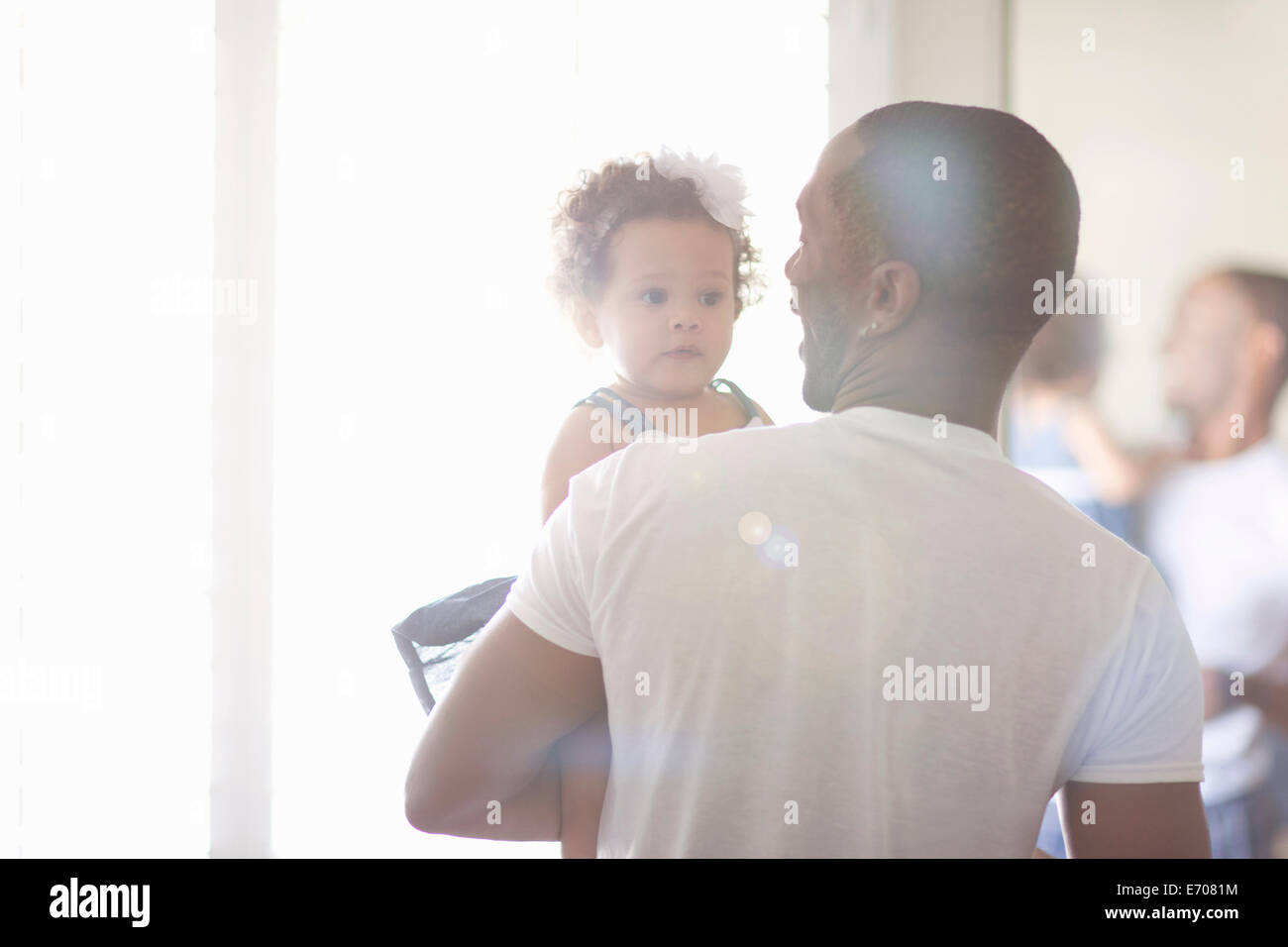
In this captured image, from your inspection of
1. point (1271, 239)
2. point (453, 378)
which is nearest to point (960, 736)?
point (453, 378)

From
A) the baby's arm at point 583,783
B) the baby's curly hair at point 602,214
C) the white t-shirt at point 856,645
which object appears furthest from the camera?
the baby's curly hair at point 602,214

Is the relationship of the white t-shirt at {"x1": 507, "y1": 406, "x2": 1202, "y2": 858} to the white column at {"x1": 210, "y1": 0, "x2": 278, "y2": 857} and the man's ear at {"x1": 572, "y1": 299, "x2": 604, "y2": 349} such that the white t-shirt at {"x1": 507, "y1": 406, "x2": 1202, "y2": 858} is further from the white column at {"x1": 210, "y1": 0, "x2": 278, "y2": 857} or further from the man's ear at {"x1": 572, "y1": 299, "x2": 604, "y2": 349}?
the white column at {"x1": 210, "y1": 0, "x2": 278, "y2": 857}

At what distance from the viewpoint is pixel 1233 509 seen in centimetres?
161

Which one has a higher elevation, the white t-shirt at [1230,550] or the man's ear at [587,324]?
the man's ear at [587,324]

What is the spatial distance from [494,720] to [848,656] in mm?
284

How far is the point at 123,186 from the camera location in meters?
1.64

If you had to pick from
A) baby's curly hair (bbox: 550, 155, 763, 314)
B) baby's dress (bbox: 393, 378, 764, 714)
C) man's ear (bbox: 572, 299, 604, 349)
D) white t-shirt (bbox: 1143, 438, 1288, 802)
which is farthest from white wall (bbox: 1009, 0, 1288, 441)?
baby's dress (bbox: 393, 378, 764, 714)

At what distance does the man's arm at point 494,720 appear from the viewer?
0.68 metres

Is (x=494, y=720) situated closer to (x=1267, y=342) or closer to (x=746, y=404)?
(x=746, y=404)

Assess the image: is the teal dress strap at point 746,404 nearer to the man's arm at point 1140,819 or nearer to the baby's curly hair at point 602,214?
the baby's curly hair at point 602,214

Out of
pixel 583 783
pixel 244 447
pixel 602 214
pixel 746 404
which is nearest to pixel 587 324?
pixel 602 214

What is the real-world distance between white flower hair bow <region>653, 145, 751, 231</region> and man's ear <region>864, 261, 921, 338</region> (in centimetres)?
64

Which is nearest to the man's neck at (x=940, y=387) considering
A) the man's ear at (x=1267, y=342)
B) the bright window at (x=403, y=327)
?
the bright window at (x=403, y=327)

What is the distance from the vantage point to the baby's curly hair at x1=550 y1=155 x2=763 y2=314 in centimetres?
134
